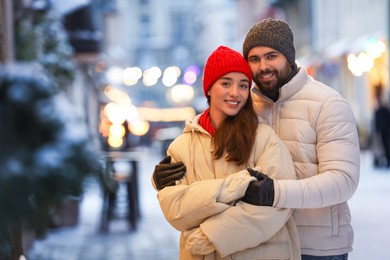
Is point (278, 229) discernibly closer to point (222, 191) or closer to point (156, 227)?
point (222, 191)

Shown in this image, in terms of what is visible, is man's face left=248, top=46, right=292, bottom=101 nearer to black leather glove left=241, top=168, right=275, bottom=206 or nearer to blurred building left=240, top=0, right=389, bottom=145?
black leather glove left=241, top=168, right=275, bottom=206

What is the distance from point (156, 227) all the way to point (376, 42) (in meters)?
17.1

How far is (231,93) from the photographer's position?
3602mm

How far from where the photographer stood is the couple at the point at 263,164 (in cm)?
346

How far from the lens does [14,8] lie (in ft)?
37.6

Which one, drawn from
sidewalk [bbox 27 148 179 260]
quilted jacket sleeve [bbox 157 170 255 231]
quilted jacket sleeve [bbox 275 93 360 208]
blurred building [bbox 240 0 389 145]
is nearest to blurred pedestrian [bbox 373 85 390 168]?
blurred building [bbox 240 0 389 145]

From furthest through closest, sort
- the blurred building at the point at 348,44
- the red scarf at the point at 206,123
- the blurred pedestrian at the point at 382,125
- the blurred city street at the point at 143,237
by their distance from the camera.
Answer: the blurred building at the point at 348,44 → the blurred pedestrian at the point at 382,125 → the blurred city street at the point at 143,237 → the red scarf at the point at 206,123

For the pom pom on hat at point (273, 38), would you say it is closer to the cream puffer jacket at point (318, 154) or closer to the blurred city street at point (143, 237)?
the cream puffer jacket at point (318, 154)

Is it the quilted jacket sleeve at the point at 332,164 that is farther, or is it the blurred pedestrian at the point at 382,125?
the blurred pedestrian at the point at 382,125

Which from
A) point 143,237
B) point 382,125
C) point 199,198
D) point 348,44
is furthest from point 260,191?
point 348,44

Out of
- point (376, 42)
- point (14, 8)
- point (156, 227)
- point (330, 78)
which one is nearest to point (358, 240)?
point (156, 227)

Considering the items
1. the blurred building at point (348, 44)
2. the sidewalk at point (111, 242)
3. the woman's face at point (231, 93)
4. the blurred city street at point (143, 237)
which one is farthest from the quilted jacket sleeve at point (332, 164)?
the blurred building at point (348, 44)

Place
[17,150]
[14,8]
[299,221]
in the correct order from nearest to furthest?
[17,150], [299,221], [14,8]

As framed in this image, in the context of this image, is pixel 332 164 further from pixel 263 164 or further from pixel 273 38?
pixel 273 38
